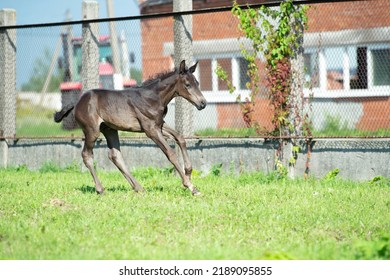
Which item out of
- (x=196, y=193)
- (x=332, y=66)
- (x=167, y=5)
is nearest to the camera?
(x=196, y=193)

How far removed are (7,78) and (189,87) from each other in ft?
22.7

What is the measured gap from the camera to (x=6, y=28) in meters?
17.0

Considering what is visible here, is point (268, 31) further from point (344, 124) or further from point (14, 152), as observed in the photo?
point (14, 152)

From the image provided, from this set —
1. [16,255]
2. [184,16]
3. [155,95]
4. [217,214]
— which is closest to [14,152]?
[184,16]

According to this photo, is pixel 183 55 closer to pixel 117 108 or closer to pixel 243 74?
pixel 243 74

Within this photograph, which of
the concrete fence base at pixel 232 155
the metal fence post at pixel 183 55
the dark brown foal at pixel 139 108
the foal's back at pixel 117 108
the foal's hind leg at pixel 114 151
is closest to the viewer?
the dark brown foal at pixel 139 108

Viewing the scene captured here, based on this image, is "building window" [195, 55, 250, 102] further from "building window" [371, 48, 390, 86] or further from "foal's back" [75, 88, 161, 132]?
"foal's back" [75, 88, 161, 132]

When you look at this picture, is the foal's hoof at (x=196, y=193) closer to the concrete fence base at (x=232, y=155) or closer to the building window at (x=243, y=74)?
the concrete fence base at (x=232, y=155)

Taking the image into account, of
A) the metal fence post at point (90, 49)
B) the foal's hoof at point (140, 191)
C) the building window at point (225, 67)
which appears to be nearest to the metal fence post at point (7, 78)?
the metal fence post at point (90, 49)

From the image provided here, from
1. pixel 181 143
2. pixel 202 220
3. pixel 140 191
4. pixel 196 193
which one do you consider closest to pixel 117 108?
pixel 181 143

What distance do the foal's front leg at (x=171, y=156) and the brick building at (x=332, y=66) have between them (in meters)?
2.91

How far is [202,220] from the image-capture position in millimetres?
9125

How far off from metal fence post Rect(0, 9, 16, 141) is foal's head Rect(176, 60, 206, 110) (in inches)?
259

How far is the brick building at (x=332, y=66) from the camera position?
13.4 m
